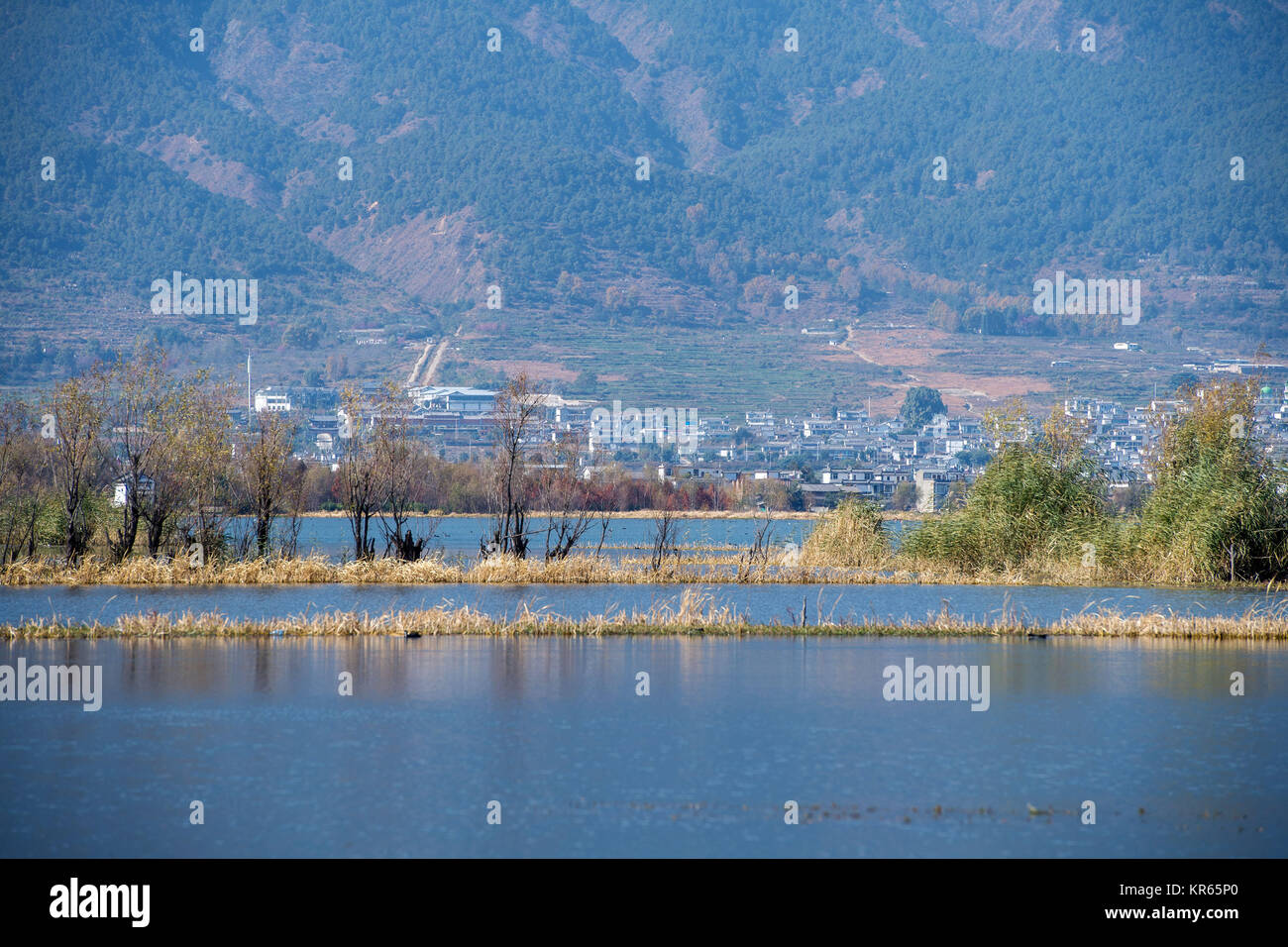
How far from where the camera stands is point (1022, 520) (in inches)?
1704

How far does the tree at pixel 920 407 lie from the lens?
189 metres

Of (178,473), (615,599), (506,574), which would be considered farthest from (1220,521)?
(178,473)

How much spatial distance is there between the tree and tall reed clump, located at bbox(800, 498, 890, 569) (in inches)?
5601

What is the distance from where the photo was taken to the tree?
620 ft

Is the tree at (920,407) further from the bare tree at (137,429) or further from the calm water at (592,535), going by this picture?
the bare tree at (137,429)

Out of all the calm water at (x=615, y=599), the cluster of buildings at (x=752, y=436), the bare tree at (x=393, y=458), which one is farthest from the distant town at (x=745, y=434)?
the calm water at (x=615, y=599)

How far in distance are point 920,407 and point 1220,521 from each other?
152281mm

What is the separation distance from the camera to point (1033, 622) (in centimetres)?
3122

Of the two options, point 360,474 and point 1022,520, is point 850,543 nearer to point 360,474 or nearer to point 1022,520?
point 1022,520

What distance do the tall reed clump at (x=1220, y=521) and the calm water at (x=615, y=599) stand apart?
1.42 meters

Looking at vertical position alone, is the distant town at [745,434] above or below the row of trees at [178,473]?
above

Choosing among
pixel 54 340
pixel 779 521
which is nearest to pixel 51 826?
pixel 779 521

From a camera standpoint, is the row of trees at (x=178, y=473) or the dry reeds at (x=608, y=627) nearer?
the dry reeds at (x=608, y=627)
